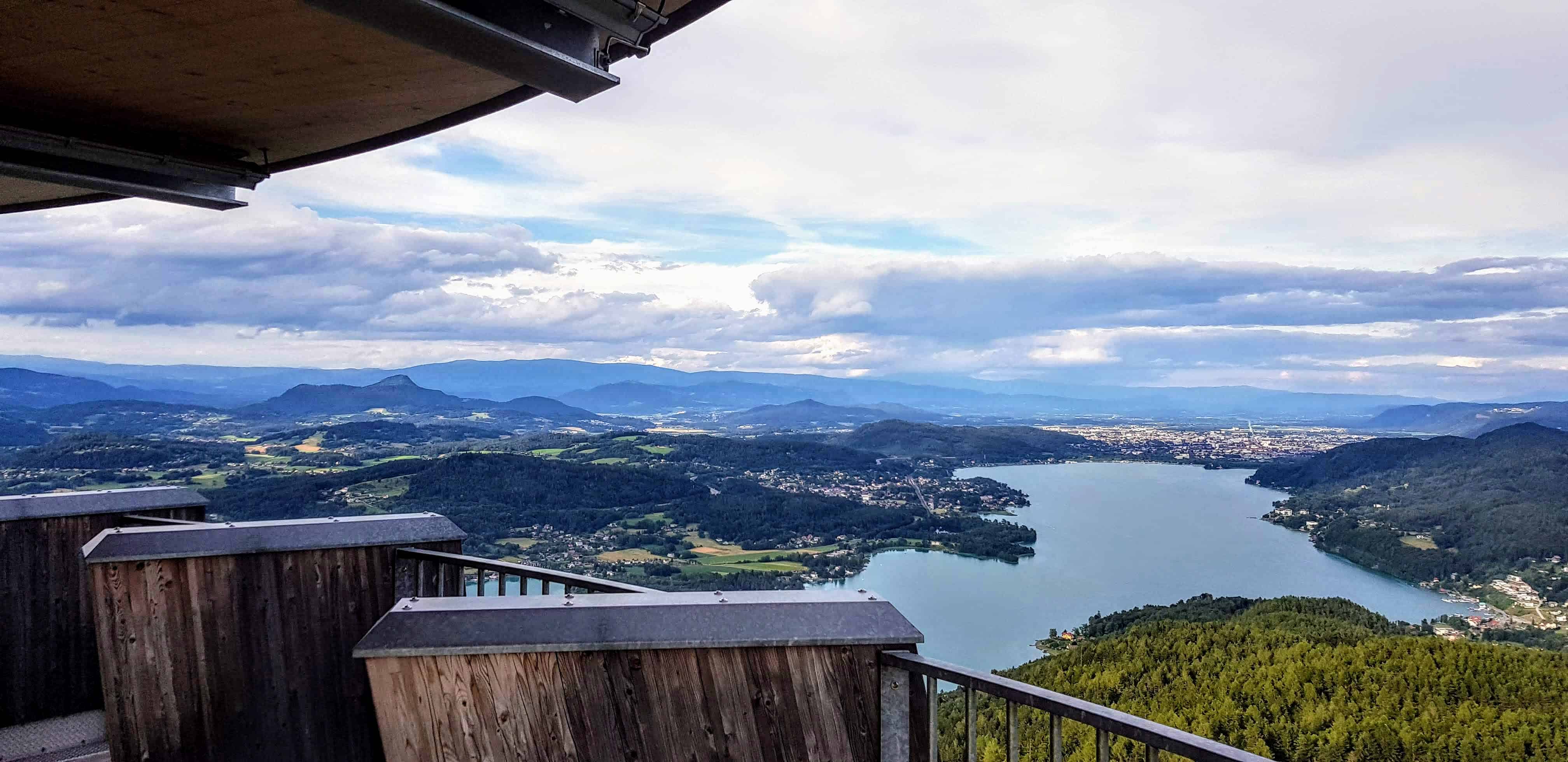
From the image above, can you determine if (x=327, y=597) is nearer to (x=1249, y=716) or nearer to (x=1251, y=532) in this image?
(x=1249, y=716)

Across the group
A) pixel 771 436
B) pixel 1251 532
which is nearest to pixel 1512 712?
pixel 1251 532

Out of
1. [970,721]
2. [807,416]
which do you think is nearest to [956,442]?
[807,416]

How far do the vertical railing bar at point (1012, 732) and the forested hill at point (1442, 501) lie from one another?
69.7 meters

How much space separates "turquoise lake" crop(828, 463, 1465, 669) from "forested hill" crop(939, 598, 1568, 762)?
654 cm

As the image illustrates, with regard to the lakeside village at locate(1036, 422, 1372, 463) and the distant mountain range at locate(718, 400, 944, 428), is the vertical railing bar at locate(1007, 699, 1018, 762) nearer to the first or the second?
the lakeside village at locate(1036, 422, 1372, 463)

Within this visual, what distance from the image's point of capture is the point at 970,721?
221cm

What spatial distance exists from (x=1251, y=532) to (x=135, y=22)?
8175 centimetres

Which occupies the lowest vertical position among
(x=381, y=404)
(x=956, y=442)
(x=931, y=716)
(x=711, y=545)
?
(x=956, y=442)

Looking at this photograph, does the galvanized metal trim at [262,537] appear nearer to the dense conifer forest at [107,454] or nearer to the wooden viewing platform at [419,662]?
the wooden viewing platform at [419,662]

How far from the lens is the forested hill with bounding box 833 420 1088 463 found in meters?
107

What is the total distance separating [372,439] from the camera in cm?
6041

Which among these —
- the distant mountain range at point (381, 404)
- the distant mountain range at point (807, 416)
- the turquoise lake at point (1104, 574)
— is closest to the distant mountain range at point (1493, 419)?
the turquoise lake at point (1104, 574)

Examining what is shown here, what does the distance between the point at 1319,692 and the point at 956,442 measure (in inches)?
3467

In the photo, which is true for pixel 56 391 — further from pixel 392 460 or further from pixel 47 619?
pixel 47 619
